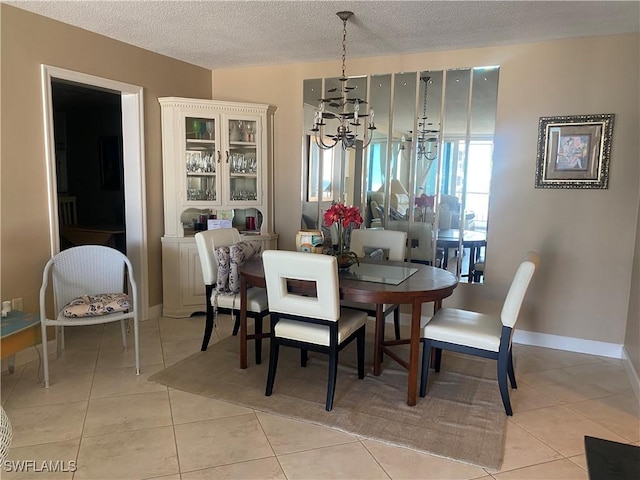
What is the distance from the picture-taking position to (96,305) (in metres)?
2.96

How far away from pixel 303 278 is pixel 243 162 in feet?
7.59

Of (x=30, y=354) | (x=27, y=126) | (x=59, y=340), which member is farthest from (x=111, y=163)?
(x=30, y=354)

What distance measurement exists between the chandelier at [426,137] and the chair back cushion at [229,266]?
1.88 m

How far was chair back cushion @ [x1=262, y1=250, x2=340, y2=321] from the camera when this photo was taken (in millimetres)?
2422

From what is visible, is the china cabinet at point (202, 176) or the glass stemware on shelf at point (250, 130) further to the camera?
the glass stemware on shelf at point (250, 130)

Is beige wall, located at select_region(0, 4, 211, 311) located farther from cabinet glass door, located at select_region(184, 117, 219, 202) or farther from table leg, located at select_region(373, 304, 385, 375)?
table leg, located at select_region(373, 304, 385, 375)

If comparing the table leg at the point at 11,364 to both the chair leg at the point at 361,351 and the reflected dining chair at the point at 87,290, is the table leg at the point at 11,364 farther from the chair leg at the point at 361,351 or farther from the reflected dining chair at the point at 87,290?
the chair leg at the point at 361,351

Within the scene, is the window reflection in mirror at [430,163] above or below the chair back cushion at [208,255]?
above

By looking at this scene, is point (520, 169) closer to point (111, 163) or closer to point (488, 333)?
point (488, 333)

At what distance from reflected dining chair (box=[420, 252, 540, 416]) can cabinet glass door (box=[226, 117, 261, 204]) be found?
2.43 metres

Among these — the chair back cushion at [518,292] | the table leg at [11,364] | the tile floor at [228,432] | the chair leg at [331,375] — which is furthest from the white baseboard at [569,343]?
the table leg at [11,364]

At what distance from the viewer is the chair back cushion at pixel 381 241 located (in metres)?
3.64

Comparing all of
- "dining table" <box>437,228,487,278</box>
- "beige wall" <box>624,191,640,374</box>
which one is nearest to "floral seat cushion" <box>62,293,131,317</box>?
"dining table" <box>437,228,487,278</box>

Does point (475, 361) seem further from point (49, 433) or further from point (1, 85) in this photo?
point (1, 85)
